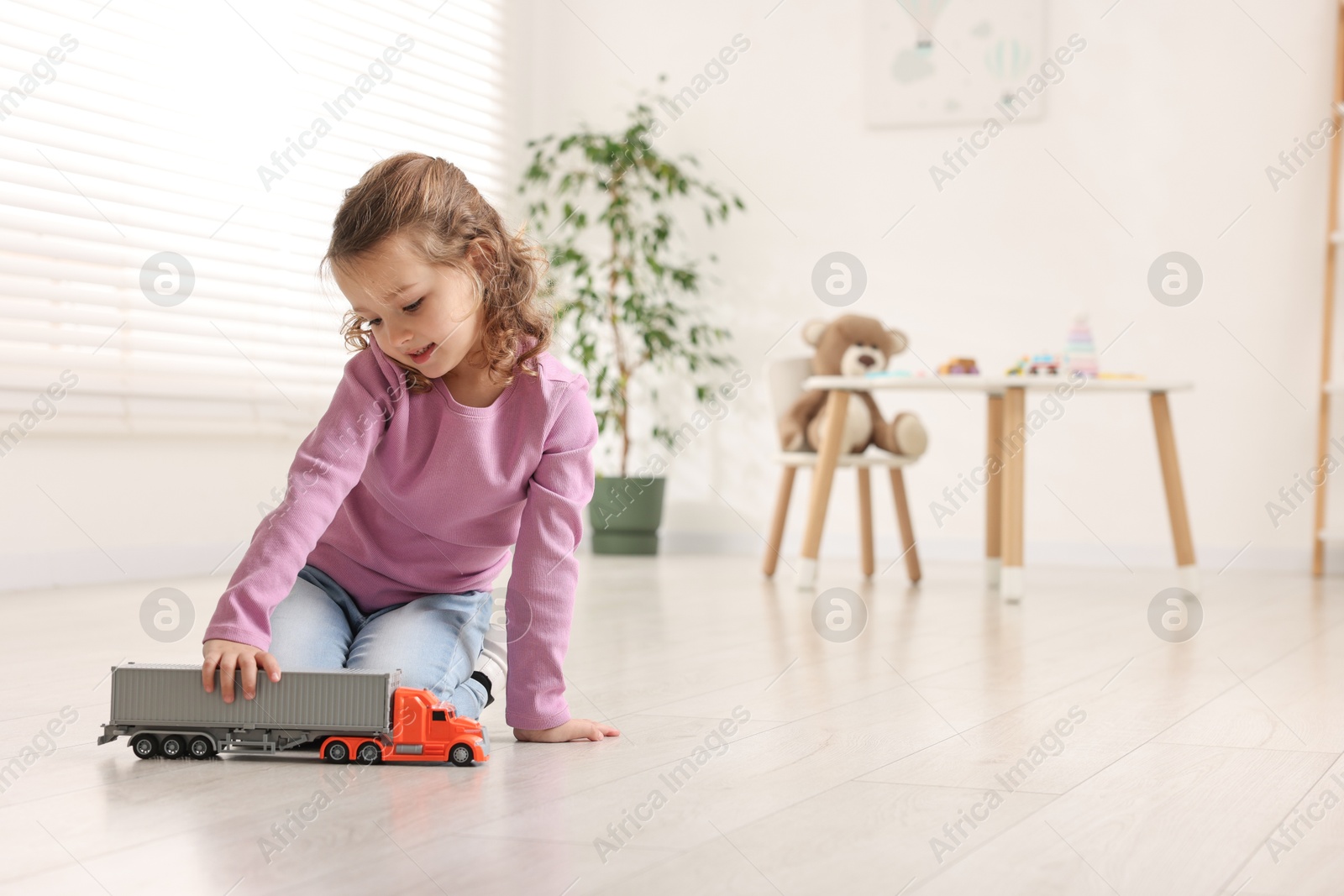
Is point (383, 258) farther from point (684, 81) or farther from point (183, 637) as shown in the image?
point (684, 81)

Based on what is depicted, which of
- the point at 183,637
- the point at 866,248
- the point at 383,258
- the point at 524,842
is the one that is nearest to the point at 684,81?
the point at 866,248

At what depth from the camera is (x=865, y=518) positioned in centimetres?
340

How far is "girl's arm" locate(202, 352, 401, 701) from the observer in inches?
44.4

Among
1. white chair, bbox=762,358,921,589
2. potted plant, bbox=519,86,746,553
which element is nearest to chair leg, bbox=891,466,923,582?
white chair, bbox=762,358,921,589

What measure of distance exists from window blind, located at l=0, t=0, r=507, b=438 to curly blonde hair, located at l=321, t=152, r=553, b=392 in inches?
68.3

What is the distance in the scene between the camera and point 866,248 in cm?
430

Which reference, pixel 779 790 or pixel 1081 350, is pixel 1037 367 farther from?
pixel 779 790

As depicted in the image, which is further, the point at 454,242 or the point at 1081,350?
the point at 1081,350

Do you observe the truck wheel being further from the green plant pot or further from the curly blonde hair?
the green plant pot

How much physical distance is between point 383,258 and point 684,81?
3495 millimetres

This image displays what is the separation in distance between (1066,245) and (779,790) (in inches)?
132

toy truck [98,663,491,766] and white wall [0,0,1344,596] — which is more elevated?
white wall [0,0,1344,596]

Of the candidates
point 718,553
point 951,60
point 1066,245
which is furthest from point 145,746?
point 951,60

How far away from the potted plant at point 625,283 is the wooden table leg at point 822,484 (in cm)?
117
